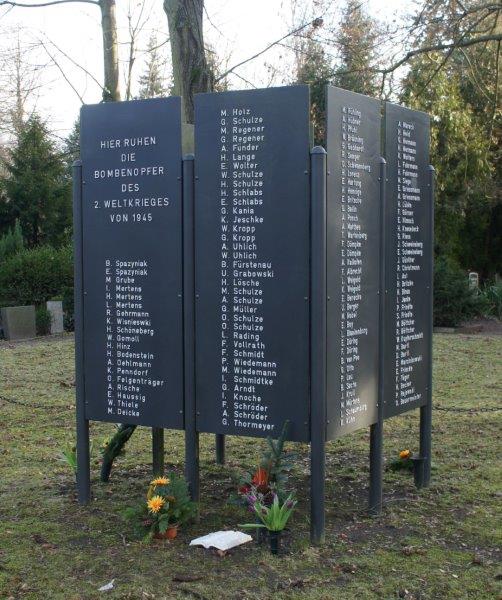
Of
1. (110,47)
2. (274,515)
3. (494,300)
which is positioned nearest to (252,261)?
(274,515)

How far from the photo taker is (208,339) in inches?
213

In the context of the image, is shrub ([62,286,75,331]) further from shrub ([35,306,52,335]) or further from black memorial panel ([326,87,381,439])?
black memorial panel ([326,87,381,439])

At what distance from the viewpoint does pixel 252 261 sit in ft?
17.2

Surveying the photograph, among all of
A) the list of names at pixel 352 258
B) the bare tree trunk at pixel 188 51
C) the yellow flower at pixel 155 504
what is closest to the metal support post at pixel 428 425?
the list of names at pixel 352 258

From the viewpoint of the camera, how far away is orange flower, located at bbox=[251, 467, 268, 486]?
17.2 ft

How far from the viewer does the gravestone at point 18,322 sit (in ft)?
56.7

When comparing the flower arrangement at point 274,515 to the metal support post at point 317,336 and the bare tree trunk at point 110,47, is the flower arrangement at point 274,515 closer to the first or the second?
the metal support post at point 317,336

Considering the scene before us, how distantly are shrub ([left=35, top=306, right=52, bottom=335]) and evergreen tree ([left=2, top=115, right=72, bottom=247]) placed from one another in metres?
6.38

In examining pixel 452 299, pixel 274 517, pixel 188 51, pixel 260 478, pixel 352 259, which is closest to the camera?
pixel 274 517

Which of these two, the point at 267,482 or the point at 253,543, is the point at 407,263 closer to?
the point at 267,482

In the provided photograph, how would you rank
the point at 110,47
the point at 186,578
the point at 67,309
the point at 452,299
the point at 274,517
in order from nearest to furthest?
the point at 186,578 < the point at 274,517 < the point at 110,47 < the point at 67,309 < the point at 452,299

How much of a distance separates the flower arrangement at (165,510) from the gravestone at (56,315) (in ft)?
43.1

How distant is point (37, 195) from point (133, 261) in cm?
1946

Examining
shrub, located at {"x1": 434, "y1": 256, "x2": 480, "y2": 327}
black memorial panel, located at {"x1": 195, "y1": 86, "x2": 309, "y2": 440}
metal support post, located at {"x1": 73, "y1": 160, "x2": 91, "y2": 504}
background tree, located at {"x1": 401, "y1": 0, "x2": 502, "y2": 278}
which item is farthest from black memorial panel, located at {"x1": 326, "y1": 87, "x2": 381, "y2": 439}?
shrub, located at {"x1": 434, "y1": 256, "x2": 480, "y2": 327}
